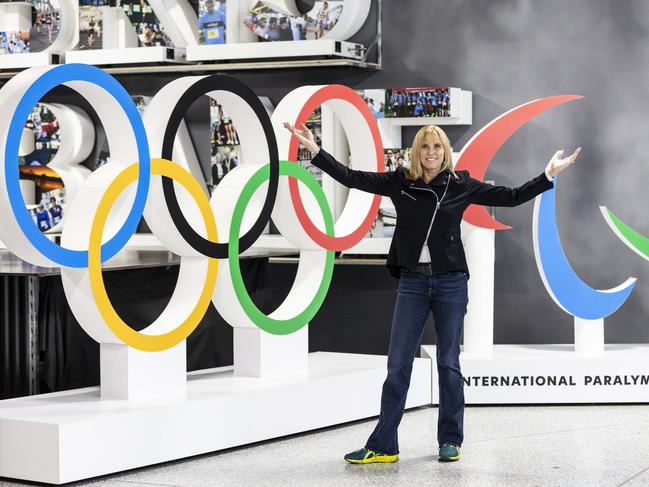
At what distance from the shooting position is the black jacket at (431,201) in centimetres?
467

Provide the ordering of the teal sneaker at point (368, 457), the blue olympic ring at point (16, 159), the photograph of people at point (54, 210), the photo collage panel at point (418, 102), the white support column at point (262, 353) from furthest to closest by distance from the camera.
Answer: the photograph of people at point (54, 210)
the photo collage panel at point (418, 102)
the white support column at point (262, 353)
the teal sneaker at point (368, 457)
the blue olympic ring at point (16, 159)

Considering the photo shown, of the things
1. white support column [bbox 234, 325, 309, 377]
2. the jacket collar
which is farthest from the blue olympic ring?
the jacket collar

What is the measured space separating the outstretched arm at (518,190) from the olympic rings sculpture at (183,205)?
114 centimetres

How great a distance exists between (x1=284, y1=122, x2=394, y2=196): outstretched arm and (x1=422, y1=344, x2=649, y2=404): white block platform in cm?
175

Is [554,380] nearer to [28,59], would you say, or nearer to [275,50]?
[275,50]

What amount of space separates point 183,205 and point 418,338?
4.12 feet

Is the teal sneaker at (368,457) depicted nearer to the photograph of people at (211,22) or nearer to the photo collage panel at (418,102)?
the photo collage panel at (418,102)

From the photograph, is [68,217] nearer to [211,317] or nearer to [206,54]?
[211,317]

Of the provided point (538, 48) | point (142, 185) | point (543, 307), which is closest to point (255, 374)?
point (142, 185)

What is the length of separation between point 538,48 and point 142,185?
3175 millimetres

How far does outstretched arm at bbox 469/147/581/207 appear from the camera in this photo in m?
4.71

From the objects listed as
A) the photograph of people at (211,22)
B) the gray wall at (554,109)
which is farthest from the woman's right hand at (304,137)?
the photograph of people at (211,22)

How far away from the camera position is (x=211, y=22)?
7.42m

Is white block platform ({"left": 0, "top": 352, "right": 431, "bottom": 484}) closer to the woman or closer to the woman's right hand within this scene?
the woman
